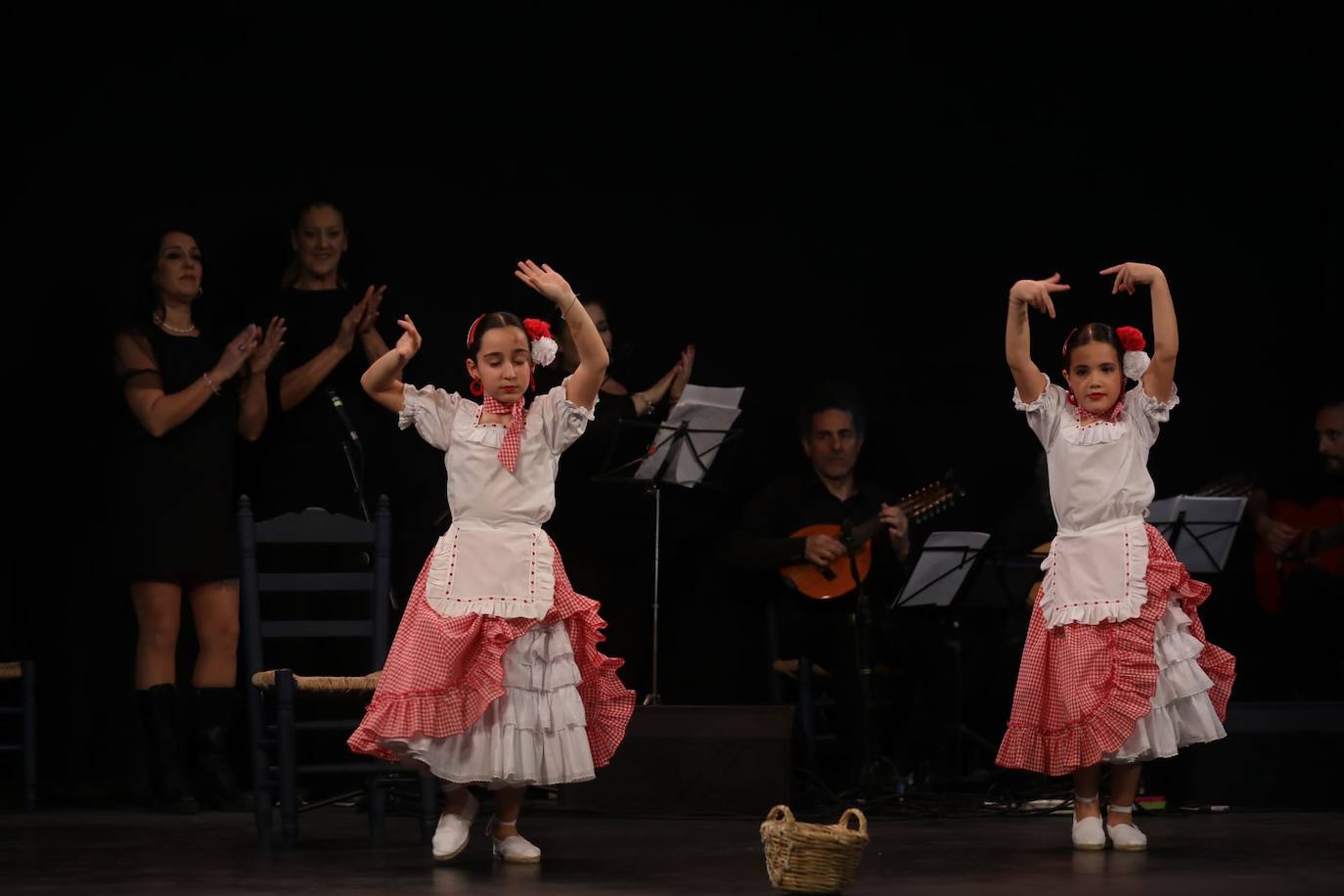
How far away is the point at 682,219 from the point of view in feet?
22.2

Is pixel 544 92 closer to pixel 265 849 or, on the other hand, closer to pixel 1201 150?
pixel 1201 150

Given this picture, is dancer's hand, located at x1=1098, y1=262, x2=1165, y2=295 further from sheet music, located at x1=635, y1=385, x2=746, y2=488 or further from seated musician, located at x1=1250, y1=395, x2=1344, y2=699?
seated musician, located at x1=1250, y1=395, x2=1344, y2=699

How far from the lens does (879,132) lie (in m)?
6.88

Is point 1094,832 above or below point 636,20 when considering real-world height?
below

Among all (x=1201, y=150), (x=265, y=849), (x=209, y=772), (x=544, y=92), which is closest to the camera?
(x=265, y=849)

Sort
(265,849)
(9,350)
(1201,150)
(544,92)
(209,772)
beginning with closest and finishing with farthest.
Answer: (265,849)
(209,772)
(9,350)
(544,92)
(1201,150)

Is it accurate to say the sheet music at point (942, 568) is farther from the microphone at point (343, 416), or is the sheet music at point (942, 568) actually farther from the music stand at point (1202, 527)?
the microphone at point (343, 416)

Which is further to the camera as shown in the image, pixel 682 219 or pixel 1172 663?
pixel 682 219

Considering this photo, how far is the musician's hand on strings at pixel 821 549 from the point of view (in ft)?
20.8

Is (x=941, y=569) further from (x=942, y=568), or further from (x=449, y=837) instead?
(x=449, y=837)

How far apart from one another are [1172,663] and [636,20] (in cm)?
327

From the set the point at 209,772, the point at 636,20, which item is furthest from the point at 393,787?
the point at 636,20

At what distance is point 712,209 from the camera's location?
6.78m

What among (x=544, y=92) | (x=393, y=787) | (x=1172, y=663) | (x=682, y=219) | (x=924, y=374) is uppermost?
(x=544, y=92)
